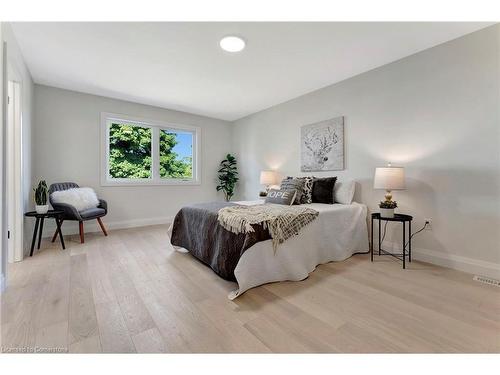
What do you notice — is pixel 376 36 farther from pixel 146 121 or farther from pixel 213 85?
pixel 146 121

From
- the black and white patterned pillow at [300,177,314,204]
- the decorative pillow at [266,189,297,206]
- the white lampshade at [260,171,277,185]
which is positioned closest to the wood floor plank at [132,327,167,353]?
the decorative pillow at [266,189,297,206]

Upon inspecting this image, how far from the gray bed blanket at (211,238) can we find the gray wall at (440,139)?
1872 millimetres

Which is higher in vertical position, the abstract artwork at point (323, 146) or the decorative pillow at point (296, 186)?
the abstract artwork at point (323, 146)

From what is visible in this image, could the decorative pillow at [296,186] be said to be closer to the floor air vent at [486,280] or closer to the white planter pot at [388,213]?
the white planter pot at [388,213]

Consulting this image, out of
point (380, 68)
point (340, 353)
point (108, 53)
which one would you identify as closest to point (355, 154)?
point (380, 68)

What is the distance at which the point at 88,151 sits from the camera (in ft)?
12.6

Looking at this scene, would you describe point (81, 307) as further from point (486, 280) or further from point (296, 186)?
point (486, 280)

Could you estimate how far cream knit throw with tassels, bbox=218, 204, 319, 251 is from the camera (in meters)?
1.97

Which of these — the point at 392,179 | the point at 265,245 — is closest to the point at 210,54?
the point at 265,245

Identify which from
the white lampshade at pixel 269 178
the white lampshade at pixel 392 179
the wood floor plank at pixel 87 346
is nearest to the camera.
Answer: the wood floor plank at pixel 87 346

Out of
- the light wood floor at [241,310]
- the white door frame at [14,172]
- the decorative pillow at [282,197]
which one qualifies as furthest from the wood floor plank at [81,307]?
the decorative pillow at [282,197]

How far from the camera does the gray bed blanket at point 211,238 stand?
76.1 inches
